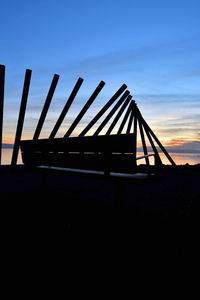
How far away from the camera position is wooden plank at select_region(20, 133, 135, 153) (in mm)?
3572

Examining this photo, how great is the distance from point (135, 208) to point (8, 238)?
7.98ft

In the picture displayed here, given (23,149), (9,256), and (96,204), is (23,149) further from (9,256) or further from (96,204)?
(9,256)

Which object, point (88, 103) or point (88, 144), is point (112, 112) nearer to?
point (88, 103)

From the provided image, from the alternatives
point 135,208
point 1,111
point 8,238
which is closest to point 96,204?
point 135,208

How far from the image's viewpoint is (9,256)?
2652 mm

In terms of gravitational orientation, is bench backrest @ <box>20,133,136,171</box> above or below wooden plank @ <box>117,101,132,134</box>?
below

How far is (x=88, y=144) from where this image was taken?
13.5 feet

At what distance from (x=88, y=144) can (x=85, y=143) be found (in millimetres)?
75

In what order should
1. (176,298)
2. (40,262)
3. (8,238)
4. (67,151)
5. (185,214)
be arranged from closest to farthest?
(176,298) → (40,262) → (8,238) → (185,214) → (67,151)

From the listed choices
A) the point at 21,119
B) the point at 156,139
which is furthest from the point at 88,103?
the point at 156,139

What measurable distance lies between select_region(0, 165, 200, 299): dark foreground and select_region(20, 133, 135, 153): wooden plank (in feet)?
1.59

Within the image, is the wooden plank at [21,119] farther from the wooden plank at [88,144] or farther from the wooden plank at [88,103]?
the wooden plank at [88,103]

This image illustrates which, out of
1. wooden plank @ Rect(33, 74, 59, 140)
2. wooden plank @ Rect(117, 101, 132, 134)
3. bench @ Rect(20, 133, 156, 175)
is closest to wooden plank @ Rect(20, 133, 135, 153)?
bench @ Rect(20, 133, 156, 175)

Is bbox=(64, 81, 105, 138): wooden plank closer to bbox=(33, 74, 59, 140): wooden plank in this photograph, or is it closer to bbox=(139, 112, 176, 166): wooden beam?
bbox=(33, 74, 59, 140): wooden plank
